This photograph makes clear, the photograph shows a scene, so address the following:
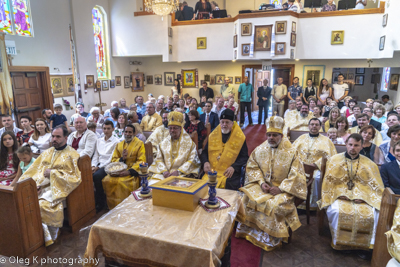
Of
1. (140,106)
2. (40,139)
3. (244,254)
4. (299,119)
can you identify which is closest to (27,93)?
(140,106)

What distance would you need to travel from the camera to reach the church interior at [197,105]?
2.72m

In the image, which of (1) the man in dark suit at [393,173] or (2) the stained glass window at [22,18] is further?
(2) the stained glass window at [22,18]

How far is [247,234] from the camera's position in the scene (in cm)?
392

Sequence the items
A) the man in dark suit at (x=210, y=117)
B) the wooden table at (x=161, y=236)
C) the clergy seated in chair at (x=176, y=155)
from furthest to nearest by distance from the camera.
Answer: the man in dark suit at (x=210, y=117), the clergy seated in chair at (x=176, y=155), the wooden table at (x=161, y=236)

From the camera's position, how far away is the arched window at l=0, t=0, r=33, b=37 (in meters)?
8.32

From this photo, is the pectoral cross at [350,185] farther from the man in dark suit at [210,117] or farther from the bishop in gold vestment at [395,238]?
the man in dark suit at [210,117]

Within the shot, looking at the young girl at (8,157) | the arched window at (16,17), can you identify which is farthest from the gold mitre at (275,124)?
the arched window at (16,17)

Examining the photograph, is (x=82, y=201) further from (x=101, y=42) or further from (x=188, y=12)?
(x=188, y=12)

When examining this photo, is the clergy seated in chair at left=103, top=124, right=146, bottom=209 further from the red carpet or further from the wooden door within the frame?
the wooden door

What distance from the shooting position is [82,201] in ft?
14.3

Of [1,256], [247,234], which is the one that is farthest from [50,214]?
[247,234]

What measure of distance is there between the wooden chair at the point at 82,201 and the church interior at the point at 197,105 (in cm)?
2

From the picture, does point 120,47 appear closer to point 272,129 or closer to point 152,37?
point 152,37

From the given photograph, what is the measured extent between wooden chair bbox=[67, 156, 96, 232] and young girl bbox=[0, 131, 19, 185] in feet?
3.92
